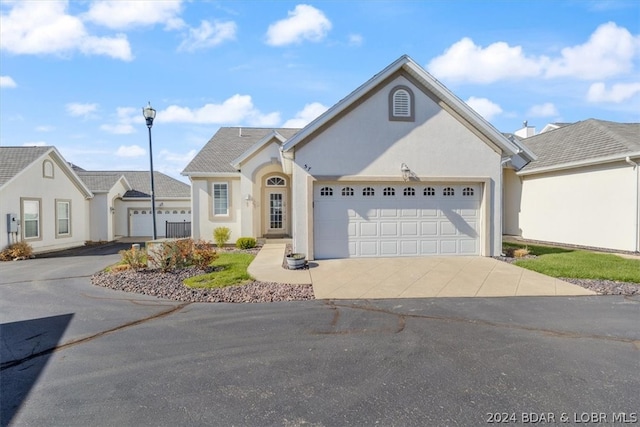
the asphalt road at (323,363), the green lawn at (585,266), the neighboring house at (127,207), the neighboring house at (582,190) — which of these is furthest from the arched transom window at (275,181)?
the neighboring house at (582,190)

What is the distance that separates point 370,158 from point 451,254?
441 centimetres

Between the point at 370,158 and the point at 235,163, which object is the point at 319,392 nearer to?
the point at 370,158

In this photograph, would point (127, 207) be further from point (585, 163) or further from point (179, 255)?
point (585, 163)

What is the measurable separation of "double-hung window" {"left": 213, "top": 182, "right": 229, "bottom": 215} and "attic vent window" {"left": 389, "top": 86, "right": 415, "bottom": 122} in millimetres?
9414

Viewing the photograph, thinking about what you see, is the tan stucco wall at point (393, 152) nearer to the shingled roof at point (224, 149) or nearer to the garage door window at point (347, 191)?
the garage door window at point (347, 191)

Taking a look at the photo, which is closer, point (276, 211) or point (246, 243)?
point (246, 243)

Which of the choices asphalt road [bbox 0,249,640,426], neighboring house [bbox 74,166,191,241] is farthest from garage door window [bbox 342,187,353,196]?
neighboring house [bbox 74,166,191,241]

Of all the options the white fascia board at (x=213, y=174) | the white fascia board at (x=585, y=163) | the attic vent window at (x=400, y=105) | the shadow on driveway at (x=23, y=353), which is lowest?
the shadow on driveway at (x=23, y=353)

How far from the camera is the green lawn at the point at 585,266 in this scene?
878 cm

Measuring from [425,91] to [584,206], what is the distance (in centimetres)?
892

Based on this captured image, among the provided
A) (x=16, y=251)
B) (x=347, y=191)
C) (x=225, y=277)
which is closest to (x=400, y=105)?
(x=347, y=191)

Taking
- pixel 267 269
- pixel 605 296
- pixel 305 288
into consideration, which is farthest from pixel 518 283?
pixel 267 269

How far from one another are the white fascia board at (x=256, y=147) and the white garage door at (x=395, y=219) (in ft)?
19.7

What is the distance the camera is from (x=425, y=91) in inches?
457
